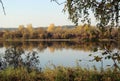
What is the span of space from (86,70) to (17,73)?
159 cm

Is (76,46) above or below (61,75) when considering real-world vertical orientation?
below

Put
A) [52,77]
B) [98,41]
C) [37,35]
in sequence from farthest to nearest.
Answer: [37,35] → [52,77] → [98,41]

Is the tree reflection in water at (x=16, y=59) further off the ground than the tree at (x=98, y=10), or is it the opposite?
the tree at (x=98, y=10)

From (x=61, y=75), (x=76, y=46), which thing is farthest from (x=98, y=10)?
(x=76, y=46)

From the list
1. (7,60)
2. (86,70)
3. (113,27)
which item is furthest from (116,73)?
(7,60)

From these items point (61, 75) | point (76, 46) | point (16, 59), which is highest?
point (61, 75)

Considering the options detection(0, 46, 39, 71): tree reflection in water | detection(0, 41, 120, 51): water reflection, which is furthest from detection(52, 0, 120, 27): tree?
detection(0, 46, 39, 71): tree reflection in water

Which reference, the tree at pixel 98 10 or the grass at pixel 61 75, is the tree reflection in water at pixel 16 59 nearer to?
the grass at pixel 61 75

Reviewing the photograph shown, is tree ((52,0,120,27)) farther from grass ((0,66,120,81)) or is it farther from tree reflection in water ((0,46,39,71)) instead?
tree reflection in water ((0,46,39,71))

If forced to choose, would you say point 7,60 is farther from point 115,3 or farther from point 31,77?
point 115,3

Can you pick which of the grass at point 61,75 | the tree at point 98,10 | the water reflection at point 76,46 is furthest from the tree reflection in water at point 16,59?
the tree at point 98,10

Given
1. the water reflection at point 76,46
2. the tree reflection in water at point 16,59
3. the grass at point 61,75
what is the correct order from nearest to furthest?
the water reflection at point 76,46, the grass at point 61,75, the tree reflection in water at point 16,59

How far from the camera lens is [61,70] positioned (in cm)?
766

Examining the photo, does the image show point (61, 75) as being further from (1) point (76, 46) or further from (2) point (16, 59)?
(1) point (76, 46)
